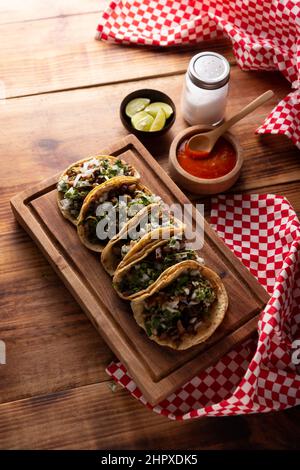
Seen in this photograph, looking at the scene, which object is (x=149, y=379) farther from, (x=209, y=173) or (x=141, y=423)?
(x=209, y=173)

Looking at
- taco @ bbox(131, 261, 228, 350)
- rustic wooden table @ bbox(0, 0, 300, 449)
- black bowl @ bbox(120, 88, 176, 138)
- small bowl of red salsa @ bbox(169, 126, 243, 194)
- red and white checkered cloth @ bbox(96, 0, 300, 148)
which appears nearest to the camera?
taco @ bbox(131, 261, 228, 350)

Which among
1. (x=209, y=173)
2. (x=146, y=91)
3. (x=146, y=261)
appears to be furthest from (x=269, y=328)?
(x=146, y=91)

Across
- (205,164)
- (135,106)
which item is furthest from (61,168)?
(205,164)

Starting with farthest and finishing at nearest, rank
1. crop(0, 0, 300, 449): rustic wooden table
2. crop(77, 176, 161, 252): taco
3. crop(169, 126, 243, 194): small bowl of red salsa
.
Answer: crop(169, 126, 243, 194): small bowl of red salsa, crop(77, 176, 161, 252): taco, crop(0, 0, 300, 449): rustic wooden table

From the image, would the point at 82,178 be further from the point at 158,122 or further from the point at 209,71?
the point at 209,71

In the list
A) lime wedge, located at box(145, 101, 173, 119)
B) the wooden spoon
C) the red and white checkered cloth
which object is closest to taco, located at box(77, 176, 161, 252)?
the wooden spoon

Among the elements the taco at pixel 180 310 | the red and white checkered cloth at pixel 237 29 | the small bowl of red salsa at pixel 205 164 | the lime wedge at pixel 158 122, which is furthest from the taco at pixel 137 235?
the red and white checkered cloth at pixel 237 29

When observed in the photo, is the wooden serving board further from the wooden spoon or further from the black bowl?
the wooden spoon
